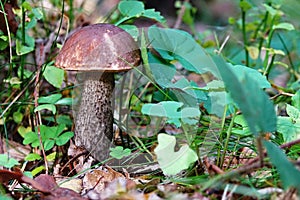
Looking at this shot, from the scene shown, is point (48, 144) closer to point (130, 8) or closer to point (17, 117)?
point (17, 117)

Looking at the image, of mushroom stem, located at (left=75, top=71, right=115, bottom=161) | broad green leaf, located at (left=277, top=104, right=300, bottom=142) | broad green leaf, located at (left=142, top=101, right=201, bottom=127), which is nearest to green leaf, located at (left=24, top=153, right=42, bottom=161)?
mushroom stem, located at (left=75, top=71, right=115, bottom=161)

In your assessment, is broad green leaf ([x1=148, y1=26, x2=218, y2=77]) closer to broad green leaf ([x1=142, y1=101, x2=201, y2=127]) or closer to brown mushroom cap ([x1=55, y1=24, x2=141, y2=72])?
brown mushroom cap ([x1=55, y1=24, x2=141, y2=72])

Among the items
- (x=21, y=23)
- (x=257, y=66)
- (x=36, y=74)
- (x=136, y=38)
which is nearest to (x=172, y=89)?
(x=136, y=38)

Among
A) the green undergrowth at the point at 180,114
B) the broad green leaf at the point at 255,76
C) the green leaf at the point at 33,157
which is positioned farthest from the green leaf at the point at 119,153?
the broad green leaf at the point at 255,76

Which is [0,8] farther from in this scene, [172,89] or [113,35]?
[172,89]

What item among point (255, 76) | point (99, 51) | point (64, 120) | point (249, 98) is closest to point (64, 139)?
point (64, 120)

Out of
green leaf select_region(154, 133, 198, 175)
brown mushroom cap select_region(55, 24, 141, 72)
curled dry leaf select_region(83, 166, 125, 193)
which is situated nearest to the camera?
green leaf select_region(154, 133, 198, 175)
